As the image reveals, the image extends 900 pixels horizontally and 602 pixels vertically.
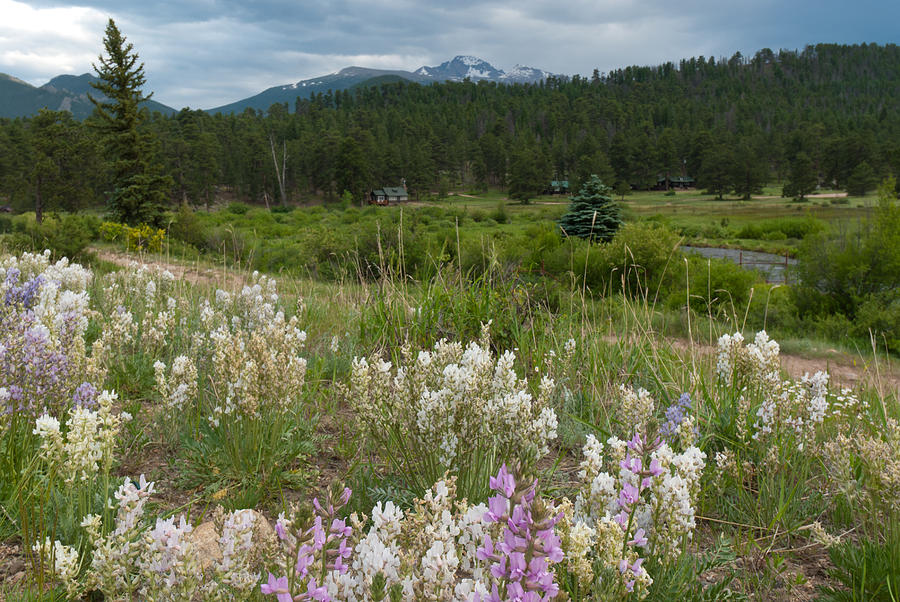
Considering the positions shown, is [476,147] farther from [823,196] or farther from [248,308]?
[248,308]

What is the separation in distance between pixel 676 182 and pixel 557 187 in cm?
2746

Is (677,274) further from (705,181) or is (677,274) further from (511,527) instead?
(705,181)

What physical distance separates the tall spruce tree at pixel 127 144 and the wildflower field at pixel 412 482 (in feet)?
121

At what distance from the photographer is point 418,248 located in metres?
24.8

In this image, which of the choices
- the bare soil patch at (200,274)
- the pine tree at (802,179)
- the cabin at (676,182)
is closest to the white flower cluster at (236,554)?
the bare soil patch at (200,274)

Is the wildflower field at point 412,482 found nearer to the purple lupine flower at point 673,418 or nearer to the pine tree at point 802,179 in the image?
the purple lupine flower at point 673,418

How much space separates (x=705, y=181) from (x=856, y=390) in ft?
368

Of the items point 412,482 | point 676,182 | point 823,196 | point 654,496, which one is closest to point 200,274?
point 412,482

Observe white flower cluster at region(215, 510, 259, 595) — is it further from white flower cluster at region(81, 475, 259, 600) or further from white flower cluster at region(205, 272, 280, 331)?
white flower cluster at region(205, 272, 280, 331)

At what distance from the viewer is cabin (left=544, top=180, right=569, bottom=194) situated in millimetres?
106812

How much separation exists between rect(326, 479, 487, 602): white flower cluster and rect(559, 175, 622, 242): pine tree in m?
24.4

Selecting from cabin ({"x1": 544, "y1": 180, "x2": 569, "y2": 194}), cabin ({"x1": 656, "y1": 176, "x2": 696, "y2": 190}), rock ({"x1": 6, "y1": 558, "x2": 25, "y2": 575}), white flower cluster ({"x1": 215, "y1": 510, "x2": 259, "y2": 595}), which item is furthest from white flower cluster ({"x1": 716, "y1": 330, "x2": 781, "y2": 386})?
cabin ({"x1": 656, "y1": 176, "x2": 696, "y2": 190})

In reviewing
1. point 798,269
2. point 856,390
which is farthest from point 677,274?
point 856,390

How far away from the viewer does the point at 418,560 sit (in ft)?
4.97
